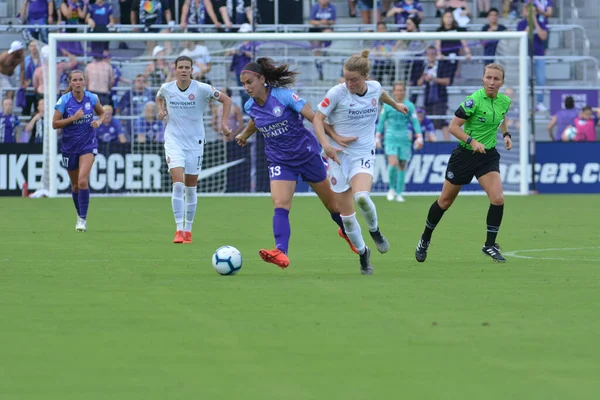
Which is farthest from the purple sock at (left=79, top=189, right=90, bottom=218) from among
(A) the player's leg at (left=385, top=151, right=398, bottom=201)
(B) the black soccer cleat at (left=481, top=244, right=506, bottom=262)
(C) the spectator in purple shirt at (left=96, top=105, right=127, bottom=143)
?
(C) the spectator in purple shirt at (left=96, top=105, right=127, bottom=143)

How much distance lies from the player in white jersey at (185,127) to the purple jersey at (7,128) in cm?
1225

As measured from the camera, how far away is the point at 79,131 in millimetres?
17422

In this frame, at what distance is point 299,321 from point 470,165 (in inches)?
189

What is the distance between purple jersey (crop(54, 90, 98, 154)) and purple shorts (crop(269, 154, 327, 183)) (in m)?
6.52

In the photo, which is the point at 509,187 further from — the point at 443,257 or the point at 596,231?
the point at 443,257

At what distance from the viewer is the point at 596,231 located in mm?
16734

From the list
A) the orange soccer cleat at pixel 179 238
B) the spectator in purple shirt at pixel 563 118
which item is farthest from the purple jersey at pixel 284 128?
the spectator in purple shirt at pixel 563 118

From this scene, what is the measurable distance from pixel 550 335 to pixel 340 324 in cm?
130

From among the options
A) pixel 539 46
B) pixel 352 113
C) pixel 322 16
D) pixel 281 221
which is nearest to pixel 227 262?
pixel 281 221

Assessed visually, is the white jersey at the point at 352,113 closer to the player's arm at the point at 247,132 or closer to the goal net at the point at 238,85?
the player's arm at the point at 247,132

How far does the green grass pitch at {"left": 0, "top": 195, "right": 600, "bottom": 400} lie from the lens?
6.00 m

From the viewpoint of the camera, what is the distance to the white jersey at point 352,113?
11.4 metres

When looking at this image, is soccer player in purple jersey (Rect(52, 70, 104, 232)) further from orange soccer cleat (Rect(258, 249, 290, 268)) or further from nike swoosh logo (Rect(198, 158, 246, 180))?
nike swoosh logo (Rect(198, 158, 246, 180))

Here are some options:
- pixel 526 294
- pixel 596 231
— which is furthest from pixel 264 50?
pixel 526 294
